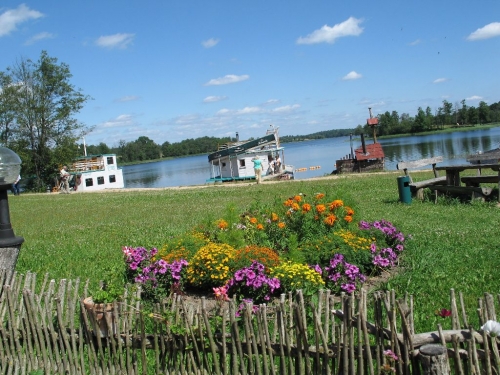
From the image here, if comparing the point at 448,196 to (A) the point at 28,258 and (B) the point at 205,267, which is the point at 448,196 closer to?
(B) the point at 205,267

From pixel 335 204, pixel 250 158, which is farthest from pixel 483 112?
pixel 335 204

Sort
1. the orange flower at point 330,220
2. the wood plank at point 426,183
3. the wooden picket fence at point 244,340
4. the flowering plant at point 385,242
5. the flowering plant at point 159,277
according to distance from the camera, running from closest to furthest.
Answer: the wooden picket fence at point 244,340 → the flowering plant at point 159,277 → the flowering plant at point 385,242 → the orange flower at point 330,220 → the wood plank at point 426,183

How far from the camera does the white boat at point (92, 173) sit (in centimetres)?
4822

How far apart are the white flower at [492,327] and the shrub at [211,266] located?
3549mm

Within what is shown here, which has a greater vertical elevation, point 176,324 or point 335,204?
point 335,204

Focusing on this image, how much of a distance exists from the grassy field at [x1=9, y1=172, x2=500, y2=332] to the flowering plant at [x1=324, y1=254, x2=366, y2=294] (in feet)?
1.31

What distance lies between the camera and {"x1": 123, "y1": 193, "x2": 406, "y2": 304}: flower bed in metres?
6.04

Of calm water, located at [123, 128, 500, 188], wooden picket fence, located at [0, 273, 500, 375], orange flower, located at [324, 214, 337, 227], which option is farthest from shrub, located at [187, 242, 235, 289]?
calm water, located at [123, 128, 500, 188]

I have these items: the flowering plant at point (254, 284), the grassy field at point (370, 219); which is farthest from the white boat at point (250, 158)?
the flowering plant at point (254, 284)

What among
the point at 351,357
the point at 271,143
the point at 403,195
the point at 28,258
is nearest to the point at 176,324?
the point at 351,357

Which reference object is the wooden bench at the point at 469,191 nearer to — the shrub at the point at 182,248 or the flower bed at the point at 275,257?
the flower bed at the point at 275,257

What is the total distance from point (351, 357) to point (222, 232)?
4274 millimetres

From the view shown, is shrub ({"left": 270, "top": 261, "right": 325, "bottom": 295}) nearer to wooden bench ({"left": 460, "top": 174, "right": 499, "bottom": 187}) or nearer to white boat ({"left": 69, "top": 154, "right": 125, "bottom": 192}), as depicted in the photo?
wooden bench ({"left": 460, "top": 174, "right": 499, "bottom": 187})

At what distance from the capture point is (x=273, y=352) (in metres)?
3.76
